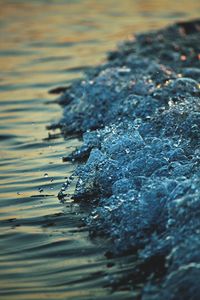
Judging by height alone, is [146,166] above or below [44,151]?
above

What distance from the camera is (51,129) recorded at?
9.60 meters

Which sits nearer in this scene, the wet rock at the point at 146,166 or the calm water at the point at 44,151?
the wet rock at the point at 146,166

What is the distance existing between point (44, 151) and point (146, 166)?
223 centimetres

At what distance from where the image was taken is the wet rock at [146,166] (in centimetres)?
493

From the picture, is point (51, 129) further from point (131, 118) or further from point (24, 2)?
point (24, 2)

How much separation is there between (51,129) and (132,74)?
227 centimetres

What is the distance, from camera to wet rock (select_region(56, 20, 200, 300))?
4.93 m

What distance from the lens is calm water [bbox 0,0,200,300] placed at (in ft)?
16.7

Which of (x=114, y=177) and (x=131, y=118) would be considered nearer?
(x=114, y=177)

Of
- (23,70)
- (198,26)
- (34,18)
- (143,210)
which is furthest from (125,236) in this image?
(34,18)

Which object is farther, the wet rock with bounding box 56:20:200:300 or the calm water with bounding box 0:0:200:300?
the calm water with bounding box 0:0:200:300

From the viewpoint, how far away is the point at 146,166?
6.54 metres

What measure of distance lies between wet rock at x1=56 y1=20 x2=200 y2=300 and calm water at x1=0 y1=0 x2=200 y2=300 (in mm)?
236

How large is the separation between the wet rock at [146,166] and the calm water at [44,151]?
9.3 inches
